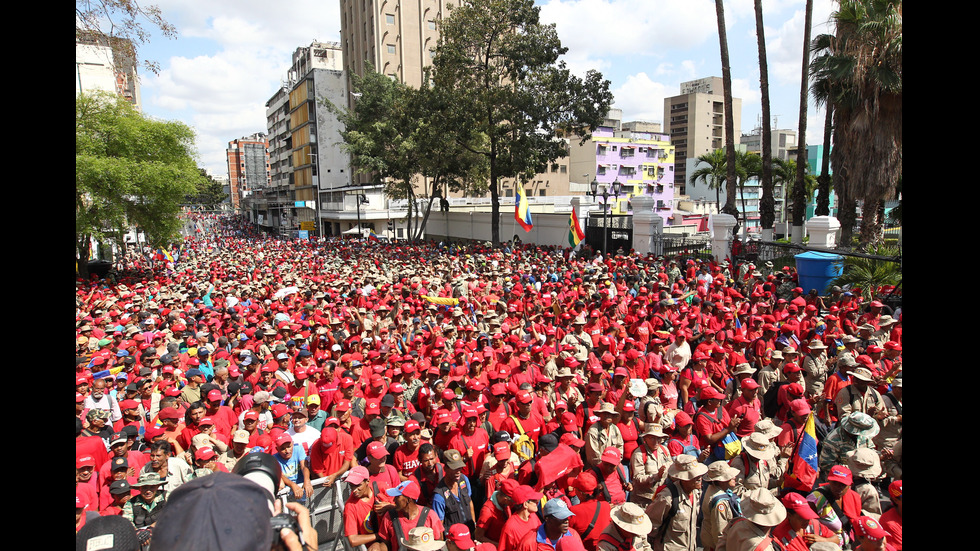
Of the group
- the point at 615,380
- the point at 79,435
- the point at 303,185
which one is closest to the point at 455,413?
the point at 615,380

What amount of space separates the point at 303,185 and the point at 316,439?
63315 mm

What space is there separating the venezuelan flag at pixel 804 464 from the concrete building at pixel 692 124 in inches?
3132

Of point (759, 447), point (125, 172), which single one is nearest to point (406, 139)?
point (125, 172)

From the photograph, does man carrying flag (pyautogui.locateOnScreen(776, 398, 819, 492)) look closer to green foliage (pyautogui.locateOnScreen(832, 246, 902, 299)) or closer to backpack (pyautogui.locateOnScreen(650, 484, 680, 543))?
backpack (pyautogui.locateOnScreen(650, 484, 680, 543))

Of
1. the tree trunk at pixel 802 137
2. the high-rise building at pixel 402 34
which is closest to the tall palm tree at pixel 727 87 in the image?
the tree trunk at pixel 802 137

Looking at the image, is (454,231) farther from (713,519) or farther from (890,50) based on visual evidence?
(713,519)

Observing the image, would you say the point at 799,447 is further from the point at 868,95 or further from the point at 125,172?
the point at 125,172

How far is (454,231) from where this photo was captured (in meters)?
39.5

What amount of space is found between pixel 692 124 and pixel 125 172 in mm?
77566

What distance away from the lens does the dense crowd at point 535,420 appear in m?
3.88

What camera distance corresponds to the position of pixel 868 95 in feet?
50.1

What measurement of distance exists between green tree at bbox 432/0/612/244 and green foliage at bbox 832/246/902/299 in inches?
579

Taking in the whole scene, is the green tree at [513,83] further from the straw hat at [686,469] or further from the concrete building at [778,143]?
the concrete building at [778,143]

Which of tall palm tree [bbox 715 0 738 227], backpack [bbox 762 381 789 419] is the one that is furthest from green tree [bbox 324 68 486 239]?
backpack [bbox 762 381 789 419]
